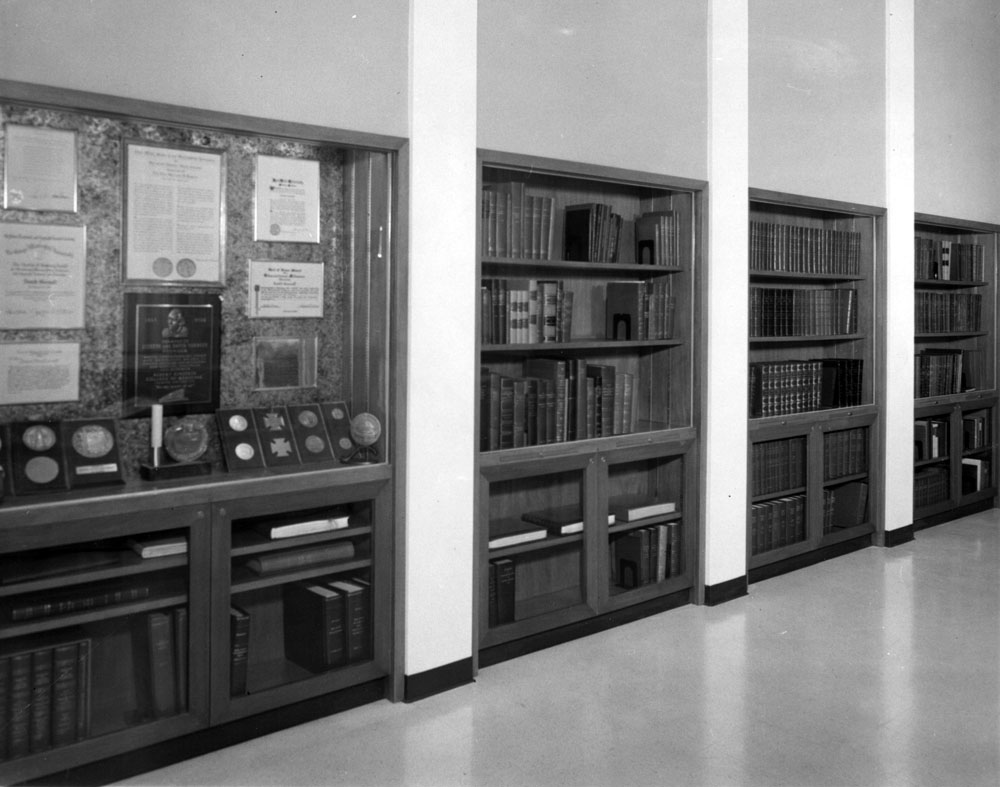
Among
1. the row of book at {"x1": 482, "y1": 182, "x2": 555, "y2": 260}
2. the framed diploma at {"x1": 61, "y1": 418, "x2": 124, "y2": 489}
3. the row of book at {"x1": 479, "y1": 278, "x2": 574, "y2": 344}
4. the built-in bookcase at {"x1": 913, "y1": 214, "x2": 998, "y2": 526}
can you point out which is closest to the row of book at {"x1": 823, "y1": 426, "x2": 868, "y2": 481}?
the built-in bookcase at {"x1": 913, "y1": 214, "x2": 998, "y2": 526}

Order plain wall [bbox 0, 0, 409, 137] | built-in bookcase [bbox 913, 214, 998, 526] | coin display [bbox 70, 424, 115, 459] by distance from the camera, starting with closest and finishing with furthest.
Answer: plain wall [bbox 0, 0, 409, 137]
coin display [bbox 70, 424, 115, 459]
built-in bookcase [bbox 913, 214, 998, 526]

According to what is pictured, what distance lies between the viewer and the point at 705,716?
366cm

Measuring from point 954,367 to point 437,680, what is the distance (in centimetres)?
532

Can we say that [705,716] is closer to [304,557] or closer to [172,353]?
[304,557]

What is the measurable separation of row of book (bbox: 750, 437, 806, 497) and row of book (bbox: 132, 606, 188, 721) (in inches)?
135

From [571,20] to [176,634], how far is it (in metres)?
3.07

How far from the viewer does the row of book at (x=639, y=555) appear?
15.9 feet

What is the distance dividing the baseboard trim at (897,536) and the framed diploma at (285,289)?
442 centimetres

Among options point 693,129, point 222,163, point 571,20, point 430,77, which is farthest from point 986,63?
point 222,163

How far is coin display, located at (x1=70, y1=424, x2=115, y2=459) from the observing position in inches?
123

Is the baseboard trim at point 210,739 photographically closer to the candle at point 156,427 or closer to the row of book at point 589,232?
the candle at point 156,427

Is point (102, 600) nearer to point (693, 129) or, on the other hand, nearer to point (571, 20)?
point (571, 20)

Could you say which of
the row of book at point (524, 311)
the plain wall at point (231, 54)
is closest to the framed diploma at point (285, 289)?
the plain wall at point (231, 54)

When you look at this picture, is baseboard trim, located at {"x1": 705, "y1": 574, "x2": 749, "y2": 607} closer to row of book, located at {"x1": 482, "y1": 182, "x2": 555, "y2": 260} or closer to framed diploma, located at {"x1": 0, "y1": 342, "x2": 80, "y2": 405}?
row of book, located at {"x1": 482, "y1": 182, "x2": 555, "y2": 260}
